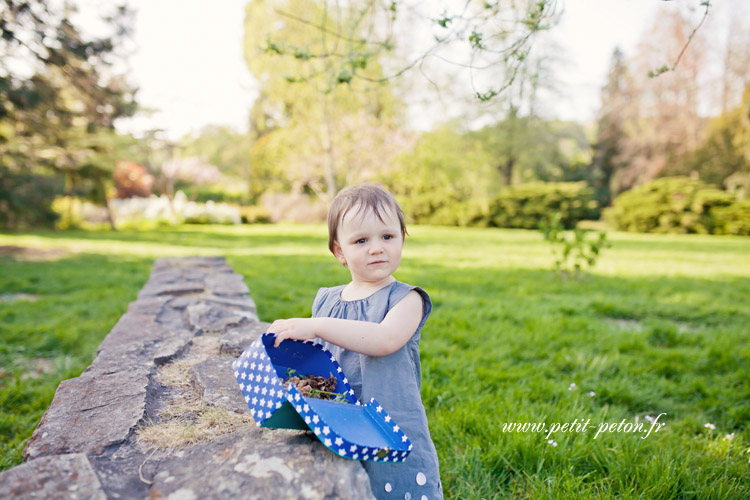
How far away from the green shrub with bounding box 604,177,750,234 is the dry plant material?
18.1 m

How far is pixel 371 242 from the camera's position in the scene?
1568mm

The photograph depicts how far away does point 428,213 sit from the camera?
67.5ft

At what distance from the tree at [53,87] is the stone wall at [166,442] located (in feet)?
24.6

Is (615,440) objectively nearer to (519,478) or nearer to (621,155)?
(519,478)

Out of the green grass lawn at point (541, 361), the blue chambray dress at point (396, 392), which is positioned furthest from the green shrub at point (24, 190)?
the blue chambray dress at point (396, 392)

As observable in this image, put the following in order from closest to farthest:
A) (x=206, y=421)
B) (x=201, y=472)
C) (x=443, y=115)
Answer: (x=201, y=472) < (x=206, y=421) < (x=443, y=115)

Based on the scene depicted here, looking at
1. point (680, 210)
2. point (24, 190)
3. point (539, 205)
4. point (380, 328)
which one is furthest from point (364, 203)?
point (539, 205)

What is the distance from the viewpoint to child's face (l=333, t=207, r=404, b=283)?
156 centimetres

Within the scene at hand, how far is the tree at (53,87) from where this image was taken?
7387 millimetres

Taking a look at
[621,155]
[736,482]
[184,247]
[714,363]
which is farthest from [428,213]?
[736,482]

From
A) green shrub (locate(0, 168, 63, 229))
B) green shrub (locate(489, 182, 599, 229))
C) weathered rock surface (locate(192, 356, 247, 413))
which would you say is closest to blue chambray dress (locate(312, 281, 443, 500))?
weathered rock surface (locate(192, 356, 247, 413))

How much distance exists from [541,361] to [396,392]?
2.03 m

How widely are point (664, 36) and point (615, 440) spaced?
25323 millimetres

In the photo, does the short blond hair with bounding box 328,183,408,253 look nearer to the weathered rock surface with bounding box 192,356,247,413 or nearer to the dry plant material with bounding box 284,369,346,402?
the dry plant material with bounding box 284,369,346,402
